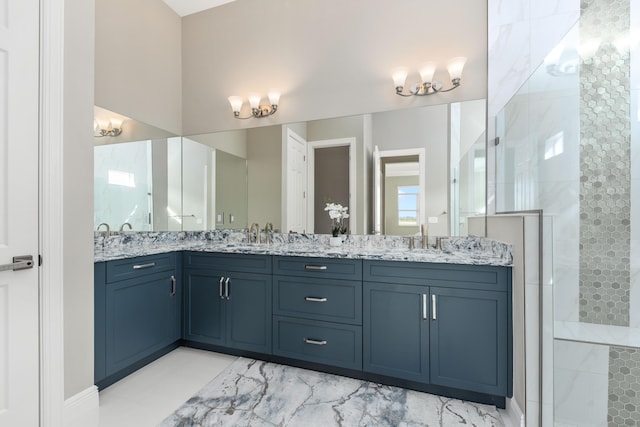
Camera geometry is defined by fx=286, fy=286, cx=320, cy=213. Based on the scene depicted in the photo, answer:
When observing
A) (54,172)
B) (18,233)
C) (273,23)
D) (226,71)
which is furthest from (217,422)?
(273,23)

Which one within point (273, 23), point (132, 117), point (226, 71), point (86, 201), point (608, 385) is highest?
point (273, 23)

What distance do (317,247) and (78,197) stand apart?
5.24 feet

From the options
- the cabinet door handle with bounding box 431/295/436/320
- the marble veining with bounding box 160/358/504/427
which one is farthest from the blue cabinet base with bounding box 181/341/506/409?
the cabinet door handle with bounding box 431/295/436/320

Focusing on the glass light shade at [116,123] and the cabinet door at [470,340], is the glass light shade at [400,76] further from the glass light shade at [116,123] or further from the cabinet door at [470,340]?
the glass light shade at [116,123]

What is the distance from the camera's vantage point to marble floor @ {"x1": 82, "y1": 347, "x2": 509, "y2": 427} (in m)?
1.61

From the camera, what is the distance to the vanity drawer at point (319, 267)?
200cm

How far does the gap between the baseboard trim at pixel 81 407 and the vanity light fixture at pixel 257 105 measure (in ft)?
8.09

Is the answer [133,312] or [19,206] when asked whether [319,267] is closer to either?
[133,312]

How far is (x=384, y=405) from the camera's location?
175 cm

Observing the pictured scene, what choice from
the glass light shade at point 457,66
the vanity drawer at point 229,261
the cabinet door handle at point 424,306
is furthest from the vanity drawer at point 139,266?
the glass light shade at point 457,66

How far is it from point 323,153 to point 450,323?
67.9 inches

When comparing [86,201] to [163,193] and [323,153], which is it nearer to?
[163,193]

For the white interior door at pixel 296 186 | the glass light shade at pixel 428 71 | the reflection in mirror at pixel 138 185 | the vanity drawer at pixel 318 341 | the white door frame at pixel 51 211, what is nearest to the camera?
the white door frame at pixel 51 211

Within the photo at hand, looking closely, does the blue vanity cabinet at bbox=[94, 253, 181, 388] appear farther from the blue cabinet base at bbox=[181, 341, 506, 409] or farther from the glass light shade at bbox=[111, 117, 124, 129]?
the glass light shade at bbox=[111, 117, 124, 129]
